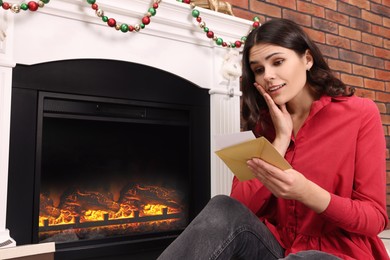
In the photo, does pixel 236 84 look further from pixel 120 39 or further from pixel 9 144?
pixel 9 144

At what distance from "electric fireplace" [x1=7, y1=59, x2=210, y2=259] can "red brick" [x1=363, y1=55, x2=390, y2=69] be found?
4.68ft

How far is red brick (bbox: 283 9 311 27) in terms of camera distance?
2.22 meters

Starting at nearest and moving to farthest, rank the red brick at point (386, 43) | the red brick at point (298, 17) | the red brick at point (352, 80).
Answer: the red brick at point (298, 17)
the red brick at point (352, 80)
the red brick at point (386, 43)

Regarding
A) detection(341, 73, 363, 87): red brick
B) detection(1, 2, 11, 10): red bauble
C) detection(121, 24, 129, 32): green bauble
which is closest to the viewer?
detection(1, 2, 11, 10): red bauble

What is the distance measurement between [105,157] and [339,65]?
5.53ft

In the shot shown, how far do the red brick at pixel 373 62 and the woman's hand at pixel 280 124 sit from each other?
177 cm

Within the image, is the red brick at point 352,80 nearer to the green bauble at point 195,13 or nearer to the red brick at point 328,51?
the red brick at point 328,51

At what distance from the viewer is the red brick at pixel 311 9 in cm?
229

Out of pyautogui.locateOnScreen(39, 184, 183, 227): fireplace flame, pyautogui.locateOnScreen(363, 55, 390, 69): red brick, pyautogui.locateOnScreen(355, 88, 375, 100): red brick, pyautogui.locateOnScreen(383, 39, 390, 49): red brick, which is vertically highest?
pyautogui.locateOnScreen(383, 39, 390, 49): red brick

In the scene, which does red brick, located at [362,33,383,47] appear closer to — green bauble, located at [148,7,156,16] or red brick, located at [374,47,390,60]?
red brick, located at [374,47,390,60]

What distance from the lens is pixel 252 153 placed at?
0.90 meters

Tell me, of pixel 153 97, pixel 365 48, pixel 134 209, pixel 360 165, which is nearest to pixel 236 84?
pixel 153 97

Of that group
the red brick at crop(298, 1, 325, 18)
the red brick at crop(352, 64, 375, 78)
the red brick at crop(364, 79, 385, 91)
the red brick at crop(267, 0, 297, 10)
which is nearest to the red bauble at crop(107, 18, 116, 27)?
the red brick at crop(267, 0, 297, 10)

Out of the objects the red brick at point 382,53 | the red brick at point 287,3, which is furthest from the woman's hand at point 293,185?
the red brick at point 382,53
